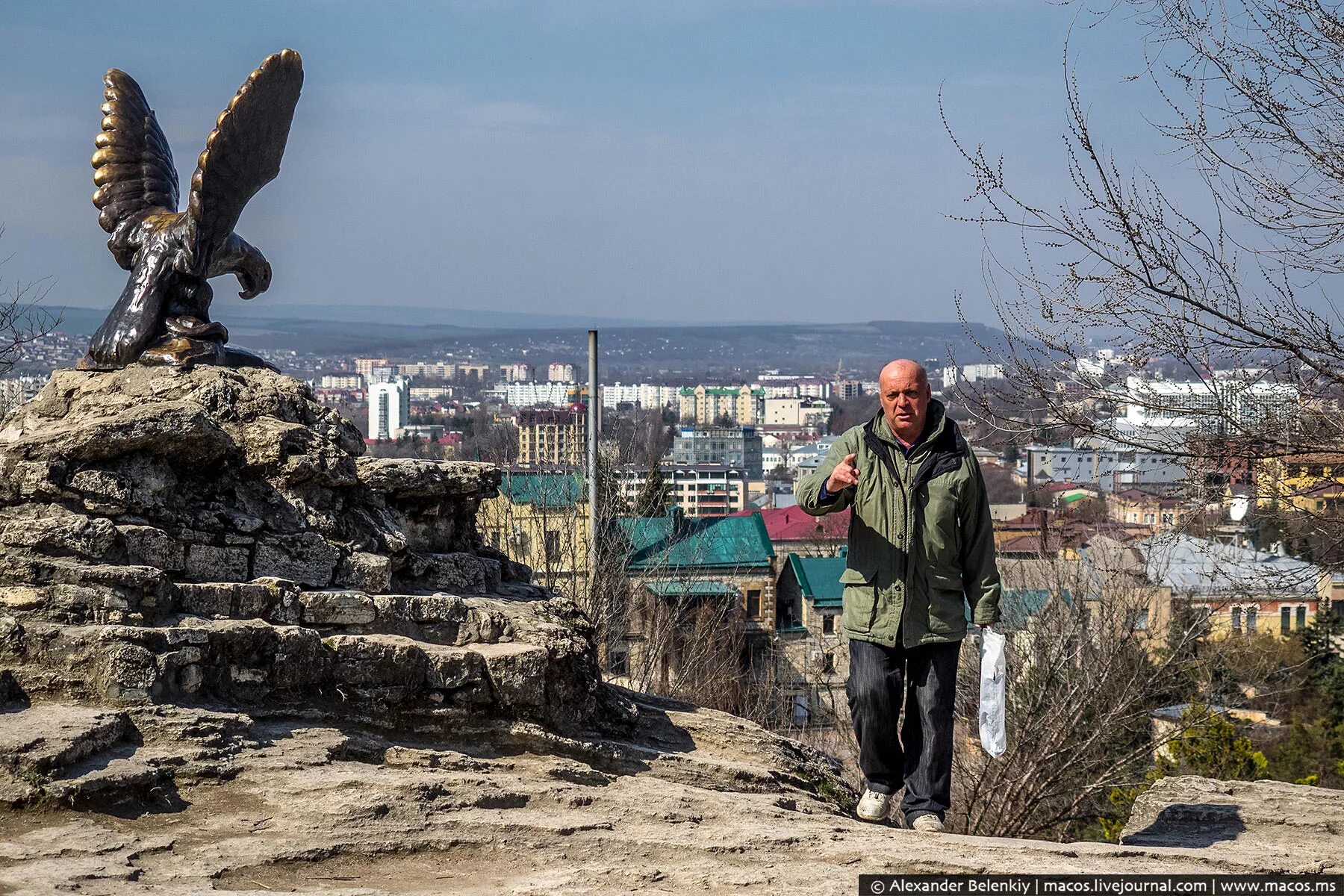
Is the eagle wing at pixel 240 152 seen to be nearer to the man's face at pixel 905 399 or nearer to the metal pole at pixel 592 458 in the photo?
the man's face at pixel 905 399

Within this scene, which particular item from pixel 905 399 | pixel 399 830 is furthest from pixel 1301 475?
pixel 399 830

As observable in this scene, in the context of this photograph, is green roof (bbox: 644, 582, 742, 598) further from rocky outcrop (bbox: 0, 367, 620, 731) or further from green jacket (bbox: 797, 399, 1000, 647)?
green jacket (bbox: 797, 399, 1000, 647)

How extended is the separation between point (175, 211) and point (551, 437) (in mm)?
28167

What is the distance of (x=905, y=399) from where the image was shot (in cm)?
612

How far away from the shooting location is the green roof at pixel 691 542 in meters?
21.8

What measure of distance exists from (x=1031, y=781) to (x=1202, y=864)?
8.57 m

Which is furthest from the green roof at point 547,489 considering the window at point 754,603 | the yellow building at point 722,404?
the yellow building at point 722,404

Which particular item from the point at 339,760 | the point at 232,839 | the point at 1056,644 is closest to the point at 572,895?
the point at 232,839

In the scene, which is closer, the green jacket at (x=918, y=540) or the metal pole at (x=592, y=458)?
the green jacket at (x=918, y=540)

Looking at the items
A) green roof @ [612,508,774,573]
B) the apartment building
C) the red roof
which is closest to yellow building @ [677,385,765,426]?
the apartment building

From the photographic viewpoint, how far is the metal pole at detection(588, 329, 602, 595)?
1809cm

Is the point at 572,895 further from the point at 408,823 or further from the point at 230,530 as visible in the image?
the point at 230,530

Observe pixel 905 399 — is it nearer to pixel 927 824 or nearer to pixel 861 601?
pixel 861 601

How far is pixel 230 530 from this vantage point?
7176mm
